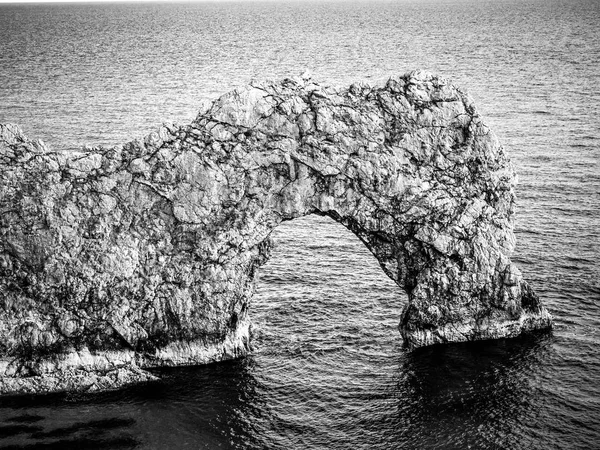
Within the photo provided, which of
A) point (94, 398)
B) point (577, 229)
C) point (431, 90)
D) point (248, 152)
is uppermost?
point (431, 90)

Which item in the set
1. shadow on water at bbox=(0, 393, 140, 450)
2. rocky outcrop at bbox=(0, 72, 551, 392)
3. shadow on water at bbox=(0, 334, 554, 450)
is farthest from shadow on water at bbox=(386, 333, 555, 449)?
shadow on water at bbox=(0, 393, 140, 450)

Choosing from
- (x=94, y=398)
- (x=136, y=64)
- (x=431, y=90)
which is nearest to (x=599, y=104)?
(x=431, y=90)

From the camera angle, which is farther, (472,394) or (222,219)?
(222,219)

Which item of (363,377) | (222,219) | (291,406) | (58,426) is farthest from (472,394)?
(58,426)

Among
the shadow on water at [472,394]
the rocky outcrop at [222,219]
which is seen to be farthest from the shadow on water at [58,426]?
the shadow on water at [472,394]

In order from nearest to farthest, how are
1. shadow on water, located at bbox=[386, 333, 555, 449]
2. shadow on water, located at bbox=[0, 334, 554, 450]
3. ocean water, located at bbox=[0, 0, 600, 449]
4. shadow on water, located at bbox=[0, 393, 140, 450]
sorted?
shadow on water, located at bbox=[0, 393, 140, 450] < shadow on water, located at bbox=[0, 334, 554, 450] < shadow on water, located at bbox=[386, 333, 555, 449] < ocean water, located at bbox=[0, 0, 600, 449]

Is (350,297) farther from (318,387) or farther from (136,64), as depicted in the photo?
(136,64)

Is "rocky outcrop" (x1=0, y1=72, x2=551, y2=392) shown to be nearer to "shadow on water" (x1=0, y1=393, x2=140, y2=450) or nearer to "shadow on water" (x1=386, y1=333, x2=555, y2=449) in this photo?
"shadow on water" (x1=0, y1=393, x2=140, y2=450)

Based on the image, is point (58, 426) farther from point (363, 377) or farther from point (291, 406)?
point (363, 377)
